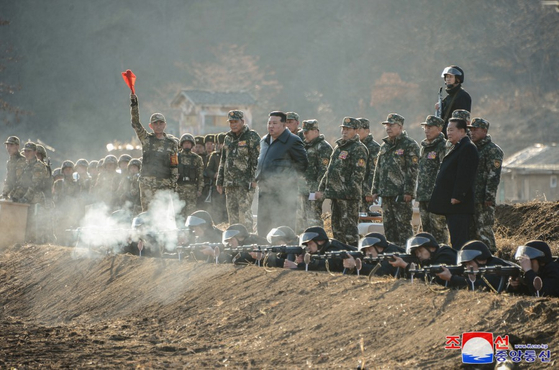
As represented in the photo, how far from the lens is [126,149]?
4203 cm

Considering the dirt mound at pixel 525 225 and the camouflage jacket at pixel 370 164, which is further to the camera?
the camouflage jacket at pixel 370 164

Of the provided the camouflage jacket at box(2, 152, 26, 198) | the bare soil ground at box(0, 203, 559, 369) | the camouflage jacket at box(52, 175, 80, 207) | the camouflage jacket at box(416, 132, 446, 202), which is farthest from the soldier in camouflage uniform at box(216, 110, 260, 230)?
the camouflage jacket at box(52, 175, 80, 207)

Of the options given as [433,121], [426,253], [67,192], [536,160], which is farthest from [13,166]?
[536,160]

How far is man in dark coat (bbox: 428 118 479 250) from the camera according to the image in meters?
11.2

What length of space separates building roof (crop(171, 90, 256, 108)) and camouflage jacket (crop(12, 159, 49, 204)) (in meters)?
32.6

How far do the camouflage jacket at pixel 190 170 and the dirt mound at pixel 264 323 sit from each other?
459 cm

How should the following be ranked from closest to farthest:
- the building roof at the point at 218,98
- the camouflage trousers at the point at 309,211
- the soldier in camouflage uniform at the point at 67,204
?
the camouflage trousers at the point at 309,211 → the soldier in camouflage uniform at the point at 67,204 → the building roof at the point at 218,98

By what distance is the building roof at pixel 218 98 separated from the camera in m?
53.6

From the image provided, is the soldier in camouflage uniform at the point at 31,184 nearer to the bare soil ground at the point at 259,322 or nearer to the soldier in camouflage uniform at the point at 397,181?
the bare soil ground at the point at 259,322

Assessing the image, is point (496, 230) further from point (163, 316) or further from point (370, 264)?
point (163, 316)

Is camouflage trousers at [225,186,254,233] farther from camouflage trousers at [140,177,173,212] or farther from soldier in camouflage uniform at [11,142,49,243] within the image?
soldier in camouflage uniform at [11,142,49,243]

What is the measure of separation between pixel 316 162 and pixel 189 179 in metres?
3.79

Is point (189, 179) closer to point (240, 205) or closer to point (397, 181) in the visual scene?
point (240, 205)

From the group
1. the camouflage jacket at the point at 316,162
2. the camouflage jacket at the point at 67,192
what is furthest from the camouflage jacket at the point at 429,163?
the camouflage jacket at the point at 67,192
